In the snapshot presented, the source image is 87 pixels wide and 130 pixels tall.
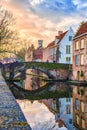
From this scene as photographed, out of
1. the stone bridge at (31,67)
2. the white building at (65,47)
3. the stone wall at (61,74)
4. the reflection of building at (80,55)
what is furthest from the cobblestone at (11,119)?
the white building at (65,47)

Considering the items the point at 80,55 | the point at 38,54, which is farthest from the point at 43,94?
the point at 38,54

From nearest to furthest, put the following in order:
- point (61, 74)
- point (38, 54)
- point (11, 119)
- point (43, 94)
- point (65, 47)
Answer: point (11, 119) → point (43, 94) → point (61, 74) → point (65, 47) → point (38, 54)

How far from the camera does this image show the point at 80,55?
119 ft

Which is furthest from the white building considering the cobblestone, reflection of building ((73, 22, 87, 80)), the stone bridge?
the cobblestone

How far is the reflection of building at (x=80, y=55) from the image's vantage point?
1371 inches

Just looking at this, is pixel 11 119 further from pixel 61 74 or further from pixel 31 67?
pixel 61 74

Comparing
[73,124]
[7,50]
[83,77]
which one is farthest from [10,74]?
[73,124]

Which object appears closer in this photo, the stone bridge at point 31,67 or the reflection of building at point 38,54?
the stone bridge at point 31,67

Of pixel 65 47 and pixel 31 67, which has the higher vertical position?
pixel 65 47

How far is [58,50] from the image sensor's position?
51.7 meters

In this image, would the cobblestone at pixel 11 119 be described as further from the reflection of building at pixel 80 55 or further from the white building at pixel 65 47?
the white building at pixel 65 47

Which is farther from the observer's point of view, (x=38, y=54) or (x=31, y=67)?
(x=38, y=54)

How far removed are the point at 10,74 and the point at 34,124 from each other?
3053 cm

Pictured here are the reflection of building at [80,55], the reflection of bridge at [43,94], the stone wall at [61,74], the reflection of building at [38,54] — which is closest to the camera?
the reflection of bridge at [43,94]
